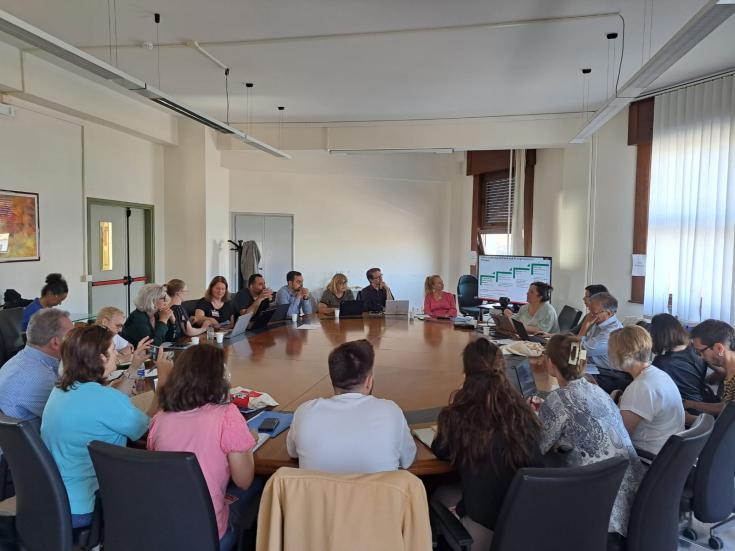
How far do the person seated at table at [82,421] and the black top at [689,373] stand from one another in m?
2.84

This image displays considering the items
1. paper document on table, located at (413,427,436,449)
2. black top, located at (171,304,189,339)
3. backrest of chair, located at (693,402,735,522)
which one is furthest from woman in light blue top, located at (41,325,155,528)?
backrest of chair, located at (693,402,735,522)

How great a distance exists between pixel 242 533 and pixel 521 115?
6434mm

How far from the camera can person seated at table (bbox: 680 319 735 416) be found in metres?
2.87

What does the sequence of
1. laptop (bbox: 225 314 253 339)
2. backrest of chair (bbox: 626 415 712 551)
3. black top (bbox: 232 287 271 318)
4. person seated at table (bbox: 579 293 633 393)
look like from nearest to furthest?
backrest of chair (bbox: 626 415 712 551) → person seated at table (bbox: 579 293 633 393) → laptop (bbox: 225 314 253 339) → black top (bbox: 232 287 271 318)

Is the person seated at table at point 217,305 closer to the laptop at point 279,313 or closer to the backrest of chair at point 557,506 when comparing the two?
the laptop at point 279,313

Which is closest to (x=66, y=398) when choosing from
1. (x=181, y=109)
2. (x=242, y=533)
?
(x=242, y=533)

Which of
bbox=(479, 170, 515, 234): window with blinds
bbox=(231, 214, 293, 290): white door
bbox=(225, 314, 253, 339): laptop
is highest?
bbox=(479, 170, 515, 234): window with blinds

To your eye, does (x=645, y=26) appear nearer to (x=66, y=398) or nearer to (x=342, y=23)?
(x=342, y=23)

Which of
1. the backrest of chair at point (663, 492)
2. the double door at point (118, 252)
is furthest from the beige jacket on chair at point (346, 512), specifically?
the double door at point (118, 252)

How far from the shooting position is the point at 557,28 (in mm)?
4117

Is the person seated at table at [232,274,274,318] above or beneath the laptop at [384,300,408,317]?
above

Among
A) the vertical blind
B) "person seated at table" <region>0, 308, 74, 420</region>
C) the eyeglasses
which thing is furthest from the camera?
the vertical blind

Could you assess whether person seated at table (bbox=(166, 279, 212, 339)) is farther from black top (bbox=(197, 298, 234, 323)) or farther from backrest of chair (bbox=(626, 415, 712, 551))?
backrest of chair (bbox=(626, 415, 712, 551))

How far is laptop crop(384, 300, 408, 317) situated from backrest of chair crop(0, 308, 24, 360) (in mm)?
3574
